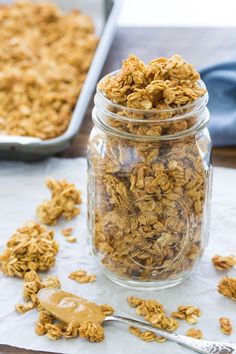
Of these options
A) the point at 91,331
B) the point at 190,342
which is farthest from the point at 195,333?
the point at 91,331

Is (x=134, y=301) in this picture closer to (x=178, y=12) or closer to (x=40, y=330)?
(x=40, y=330)

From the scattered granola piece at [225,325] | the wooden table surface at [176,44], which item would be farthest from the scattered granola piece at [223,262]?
the wooden table surface at [176,44]

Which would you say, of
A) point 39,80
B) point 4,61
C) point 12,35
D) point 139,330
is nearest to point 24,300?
point 139,330

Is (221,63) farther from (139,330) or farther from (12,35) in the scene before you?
(139,330)

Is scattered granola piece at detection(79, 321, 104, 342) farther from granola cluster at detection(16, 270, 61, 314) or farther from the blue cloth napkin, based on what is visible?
the blue cloth napkin

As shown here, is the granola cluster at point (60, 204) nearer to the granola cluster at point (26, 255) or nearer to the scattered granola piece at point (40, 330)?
the granola cluster at point (26, 255)

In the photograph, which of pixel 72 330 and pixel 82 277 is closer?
pixel 72 330

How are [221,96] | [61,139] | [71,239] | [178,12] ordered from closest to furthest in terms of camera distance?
1. [71,239]
2. [61,139]
3. [221,96]
4. [178,12]
